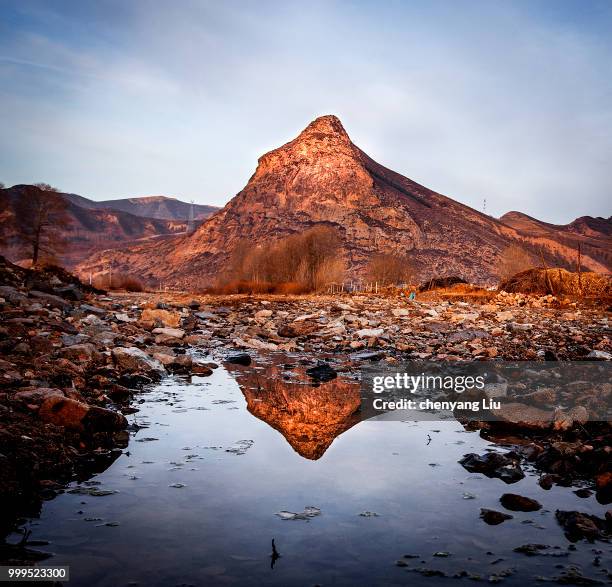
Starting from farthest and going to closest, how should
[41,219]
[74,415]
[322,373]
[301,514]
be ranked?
[41,219] → [322,373] → [74,415] → [301,514]

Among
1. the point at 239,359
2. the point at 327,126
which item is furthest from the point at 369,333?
the point at 327,126

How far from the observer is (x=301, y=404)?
5.85m

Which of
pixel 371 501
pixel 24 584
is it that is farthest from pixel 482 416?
pixel 24 584

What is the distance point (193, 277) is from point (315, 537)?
13548 centimetres

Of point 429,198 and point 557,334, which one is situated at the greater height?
point 429,198

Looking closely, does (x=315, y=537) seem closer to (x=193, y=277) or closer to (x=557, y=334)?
(x=557, y=334)

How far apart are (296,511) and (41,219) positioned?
137ft

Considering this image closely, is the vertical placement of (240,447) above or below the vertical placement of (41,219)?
below

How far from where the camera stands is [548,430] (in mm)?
4652

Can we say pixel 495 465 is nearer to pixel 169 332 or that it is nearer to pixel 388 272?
pixel 169 332

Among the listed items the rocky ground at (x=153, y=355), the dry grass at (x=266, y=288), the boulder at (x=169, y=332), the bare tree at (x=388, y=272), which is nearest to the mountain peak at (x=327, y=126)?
the bare tree at (x=388, y=272)

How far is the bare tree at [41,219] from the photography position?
3847cm

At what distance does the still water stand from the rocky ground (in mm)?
266

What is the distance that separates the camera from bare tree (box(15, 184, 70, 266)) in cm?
3847
